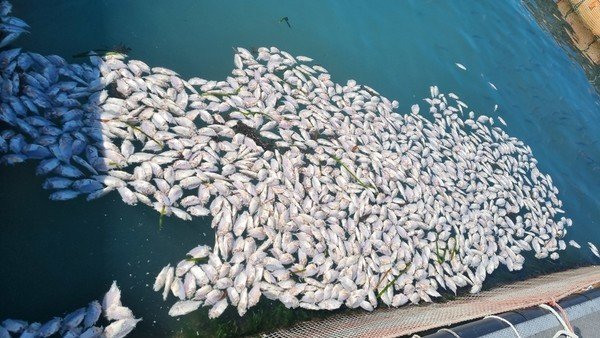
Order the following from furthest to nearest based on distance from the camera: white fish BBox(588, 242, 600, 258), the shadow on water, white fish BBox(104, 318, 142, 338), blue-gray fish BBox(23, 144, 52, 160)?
1. the shadow on water
2. white fish BBox(588, 242, 600, 258)
3. blue-gray fish BBox(23, 144, 52, 160)
4. white fish BBox(104, 318, 142, 338)

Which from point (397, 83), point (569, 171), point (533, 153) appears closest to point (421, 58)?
point (397, 83)

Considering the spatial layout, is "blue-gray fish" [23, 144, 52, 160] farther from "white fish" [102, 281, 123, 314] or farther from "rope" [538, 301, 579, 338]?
"rope" [538, 301, 579, 338]

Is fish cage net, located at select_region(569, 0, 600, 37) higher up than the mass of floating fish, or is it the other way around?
fish cage net, located at select_region(569, 0, 600, 37)

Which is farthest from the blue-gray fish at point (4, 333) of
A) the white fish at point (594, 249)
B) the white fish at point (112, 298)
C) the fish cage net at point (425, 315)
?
the white fish at point (594, 249)

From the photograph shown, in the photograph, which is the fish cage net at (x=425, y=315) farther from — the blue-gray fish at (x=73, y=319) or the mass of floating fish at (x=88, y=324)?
the blue-gray fish at (x=73, y=319)

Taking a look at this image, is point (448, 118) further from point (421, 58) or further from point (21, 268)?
point (21, 268)

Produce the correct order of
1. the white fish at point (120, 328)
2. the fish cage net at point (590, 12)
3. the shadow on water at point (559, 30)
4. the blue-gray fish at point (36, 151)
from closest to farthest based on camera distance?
the white fish at point (120, 328)
the blue-gray fish at point (36, 151)
the shadow on water at point (559, 30)
the fish cage net at point (590, 12)

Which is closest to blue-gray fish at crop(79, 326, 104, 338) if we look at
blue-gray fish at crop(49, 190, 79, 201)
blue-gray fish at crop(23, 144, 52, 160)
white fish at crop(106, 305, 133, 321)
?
white fish at crop(106, 305, 133, 321)

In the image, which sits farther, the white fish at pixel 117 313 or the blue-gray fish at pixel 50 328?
the white fish at pixel 117 313

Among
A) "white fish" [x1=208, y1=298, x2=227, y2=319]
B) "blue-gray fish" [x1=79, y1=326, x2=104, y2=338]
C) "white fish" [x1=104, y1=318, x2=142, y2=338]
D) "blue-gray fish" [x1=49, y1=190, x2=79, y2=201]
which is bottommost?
"blue-gray fish" [x1=79, y1=326, x2=104, y2=338]
